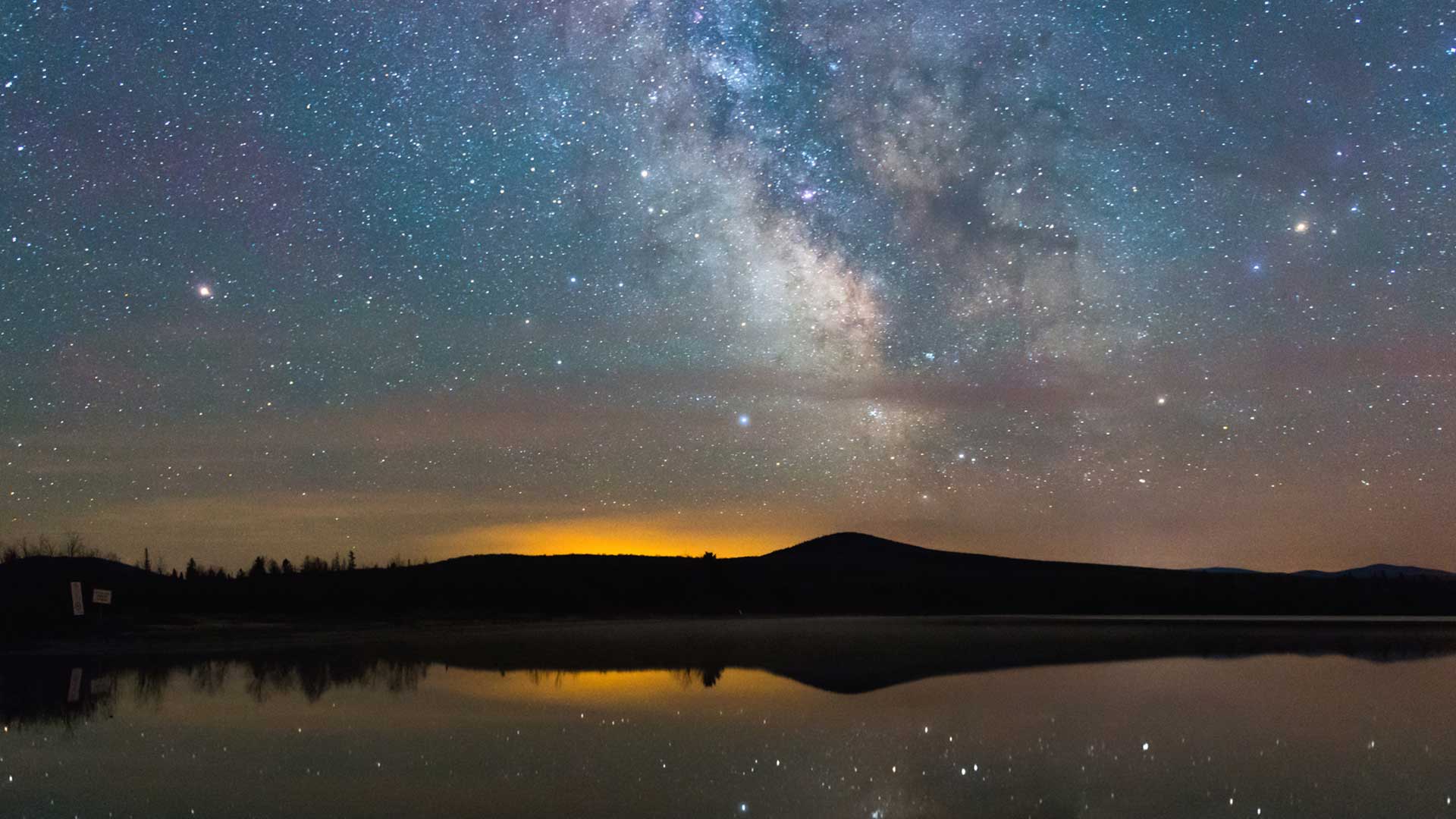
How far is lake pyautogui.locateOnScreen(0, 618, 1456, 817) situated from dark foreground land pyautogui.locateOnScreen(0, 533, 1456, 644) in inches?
606

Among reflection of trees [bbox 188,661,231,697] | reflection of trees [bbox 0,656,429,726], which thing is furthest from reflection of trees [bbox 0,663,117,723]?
reflection of trees [bbox 188,661,231,697]

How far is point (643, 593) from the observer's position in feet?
260

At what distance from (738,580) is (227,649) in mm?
66844

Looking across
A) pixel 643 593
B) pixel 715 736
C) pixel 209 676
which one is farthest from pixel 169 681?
pixel 643 593

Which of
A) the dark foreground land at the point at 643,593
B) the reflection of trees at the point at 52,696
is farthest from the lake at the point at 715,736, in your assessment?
the dark foreground land at the point at 643,593

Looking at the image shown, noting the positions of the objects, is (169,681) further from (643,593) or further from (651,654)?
(643,593)

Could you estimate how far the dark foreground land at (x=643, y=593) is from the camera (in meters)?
47.5

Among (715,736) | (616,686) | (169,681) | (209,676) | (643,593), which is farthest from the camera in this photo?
(643,593)

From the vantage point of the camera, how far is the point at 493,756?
46.6 ft

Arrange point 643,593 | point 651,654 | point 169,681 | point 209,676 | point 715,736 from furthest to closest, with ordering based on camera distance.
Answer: point 643,593
point 651,654
point 209,676
point 169,681
point 715,736

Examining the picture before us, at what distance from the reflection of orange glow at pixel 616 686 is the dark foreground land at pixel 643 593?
1561cm

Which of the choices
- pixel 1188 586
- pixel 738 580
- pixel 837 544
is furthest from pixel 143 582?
pixel 837 544

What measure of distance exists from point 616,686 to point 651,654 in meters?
9.79

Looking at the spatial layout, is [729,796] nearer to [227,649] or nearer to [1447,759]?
[1447,759]
